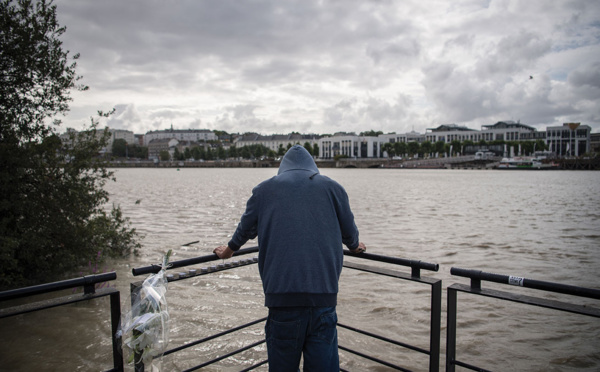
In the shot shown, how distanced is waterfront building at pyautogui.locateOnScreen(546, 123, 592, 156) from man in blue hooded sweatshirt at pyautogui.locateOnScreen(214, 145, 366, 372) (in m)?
202

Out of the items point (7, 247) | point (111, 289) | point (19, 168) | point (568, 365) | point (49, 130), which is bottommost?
point (568, 365)

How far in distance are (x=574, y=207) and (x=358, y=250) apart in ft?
115

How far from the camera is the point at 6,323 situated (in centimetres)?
880

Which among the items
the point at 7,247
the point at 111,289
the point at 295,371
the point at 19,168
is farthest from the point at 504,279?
the point at 19,168

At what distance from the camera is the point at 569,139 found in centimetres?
17600

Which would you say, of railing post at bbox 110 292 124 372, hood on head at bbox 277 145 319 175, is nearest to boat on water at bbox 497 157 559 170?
hood on head at bbox 277 145 319 175

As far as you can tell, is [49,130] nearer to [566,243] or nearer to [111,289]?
[111,289]

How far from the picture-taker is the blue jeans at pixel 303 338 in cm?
267

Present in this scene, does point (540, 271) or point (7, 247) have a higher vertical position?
point (7, 247)

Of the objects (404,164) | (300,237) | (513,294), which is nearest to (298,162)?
(300,237)

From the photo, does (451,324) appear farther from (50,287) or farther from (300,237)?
(50,287)

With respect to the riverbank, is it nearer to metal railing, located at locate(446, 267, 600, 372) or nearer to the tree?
the tree

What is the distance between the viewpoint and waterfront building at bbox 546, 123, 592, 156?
171500mm

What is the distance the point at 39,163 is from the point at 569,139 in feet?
682
